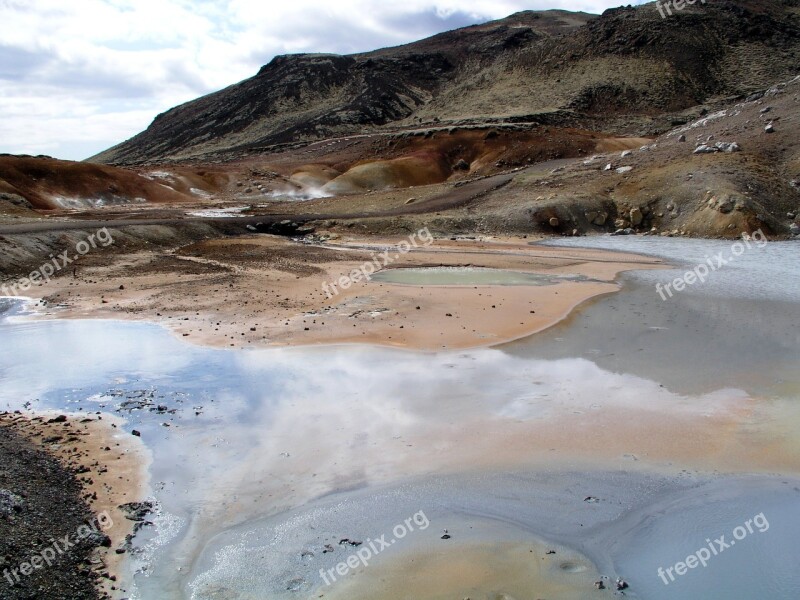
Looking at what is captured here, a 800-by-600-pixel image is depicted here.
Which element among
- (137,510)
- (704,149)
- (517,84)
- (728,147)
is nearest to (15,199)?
(137,510)

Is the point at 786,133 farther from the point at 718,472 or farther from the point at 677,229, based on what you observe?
the point at 718,472

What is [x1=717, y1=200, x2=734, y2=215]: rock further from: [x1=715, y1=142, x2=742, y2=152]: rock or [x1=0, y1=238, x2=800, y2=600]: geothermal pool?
[x1=0, y1=238, x2=800, y2=600]: geothermal pool

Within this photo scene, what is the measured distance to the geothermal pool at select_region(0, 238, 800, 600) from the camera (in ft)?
19.2

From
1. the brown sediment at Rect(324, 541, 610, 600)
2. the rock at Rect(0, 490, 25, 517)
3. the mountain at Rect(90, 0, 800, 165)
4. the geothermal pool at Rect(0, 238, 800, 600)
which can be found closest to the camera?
the brown sediment at Rect(324, 541, 610, 600)

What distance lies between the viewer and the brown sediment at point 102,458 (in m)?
6.36

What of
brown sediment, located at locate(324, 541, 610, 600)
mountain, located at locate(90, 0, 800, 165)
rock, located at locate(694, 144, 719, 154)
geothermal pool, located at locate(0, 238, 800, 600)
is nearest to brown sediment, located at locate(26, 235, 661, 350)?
geothermal pool, located at locate(0, 238, 800, 600)

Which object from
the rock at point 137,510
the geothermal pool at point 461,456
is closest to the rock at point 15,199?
the geothermal pool at point 461,456

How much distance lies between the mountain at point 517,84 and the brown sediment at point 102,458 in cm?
5128

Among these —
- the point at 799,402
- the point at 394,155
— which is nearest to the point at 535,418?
the point at 799,402

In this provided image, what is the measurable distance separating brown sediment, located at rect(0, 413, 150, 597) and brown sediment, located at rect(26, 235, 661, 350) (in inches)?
170

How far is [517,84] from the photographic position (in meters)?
77.4

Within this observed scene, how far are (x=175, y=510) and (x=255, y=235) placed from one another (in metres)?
23.7

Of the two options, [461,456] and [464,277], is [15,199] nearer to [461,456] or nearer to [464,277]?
[464,277]

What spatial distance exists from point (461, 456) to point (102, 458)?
424 centimetres
